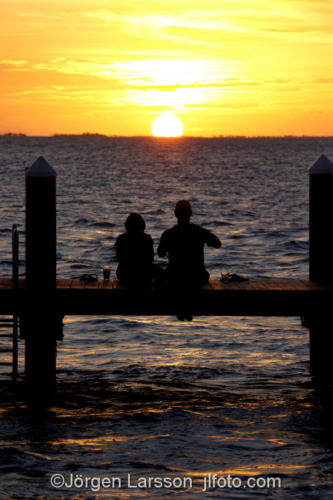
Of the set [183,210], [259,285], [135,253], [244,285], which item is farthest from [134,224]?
[259,285]

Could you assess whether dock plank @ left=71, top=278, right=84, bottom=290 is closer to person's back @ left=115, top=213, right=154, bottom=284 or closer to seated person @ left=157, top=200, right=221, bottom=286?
person's back @ left=115, top=213, right=154, bottom=284

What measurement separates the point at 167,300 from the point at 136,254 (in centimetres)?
76

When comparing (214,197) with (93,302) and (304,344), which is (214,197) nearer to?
(304,344)

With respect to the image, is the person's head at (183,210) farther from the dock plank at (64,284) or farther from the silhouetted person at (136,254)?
the dock plank at (64,284)

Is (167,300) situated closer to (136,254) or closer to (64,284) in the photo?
(136,254)

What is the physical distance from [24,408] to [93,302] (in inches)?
60.3

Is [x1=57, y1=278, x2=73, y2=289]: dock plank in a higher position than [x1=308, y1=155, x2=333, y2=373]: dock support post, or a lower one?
lower

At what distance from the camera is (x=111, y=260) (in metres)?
23.2

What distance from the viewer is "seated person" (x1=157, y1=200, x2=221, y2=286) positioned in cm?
1034

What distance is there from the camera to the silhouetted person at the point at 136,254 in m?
10.4

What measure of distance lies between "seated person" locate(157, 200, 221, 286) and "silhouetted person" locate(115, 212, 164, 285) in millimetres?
200

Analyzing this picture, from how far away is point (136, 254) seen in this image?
1038 centimetres

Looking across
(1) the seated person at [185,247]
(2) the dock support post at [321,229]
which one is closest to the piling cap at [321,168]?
(2) the dock support post at [321,229]

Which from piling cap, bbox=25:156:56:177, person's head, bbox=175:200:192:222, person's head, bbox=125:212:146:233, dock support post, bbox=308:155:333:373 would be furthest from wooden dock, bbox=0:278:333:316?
piling cap, bbox=25:156:56:177
